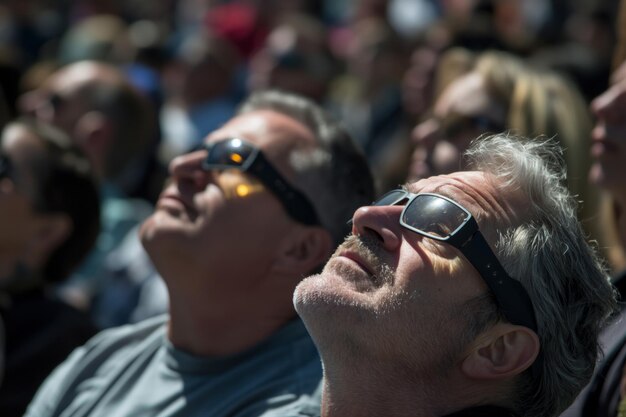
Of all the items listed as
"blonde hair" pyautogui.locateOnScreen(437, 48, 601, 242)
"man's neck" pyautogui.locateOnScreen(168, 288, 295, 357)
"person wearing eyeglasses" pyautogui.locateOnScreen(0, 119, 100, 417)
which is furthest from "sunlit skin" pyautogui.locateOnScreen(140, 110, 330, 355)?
"blonde hair" pyautogui.locateOnScreen(437, 48, 601, 242)

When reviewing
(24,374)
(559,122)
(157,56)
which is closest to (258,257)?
(24,374)

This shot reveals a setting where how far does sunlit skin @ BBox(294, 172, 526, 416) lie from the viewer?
228 centimetres

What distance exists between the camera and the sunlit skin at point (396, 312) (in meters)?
2.28

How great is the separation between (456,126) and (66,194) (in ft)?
5.45

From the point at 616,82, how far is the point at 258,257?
4.55 feet

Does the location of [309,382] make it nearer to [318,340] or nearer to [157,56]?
[318,340]

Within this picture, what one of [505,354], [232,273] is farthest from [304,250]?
[505,354]

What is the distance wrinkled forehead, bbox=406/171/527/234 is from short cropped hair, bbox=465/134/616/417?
20 millimetres

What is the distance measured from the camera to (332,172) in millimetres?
3238

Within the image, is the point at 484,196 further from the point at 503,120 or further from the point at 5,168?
the point at 5,168

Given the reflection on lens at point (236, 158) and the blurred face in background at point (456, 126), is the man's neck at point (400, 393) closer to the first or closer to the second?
the reflection on lens at point (236, 158)

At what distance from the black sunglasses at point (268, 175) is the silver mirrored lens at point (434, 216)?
798 mm

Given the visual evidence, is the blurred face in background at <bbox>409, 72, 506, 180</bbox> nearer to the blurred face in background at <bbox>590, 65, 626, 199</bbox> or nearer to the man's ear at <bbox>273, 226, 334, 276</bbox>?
the blurred face in background at <bbox>590, 65, 626, 199</bbox>

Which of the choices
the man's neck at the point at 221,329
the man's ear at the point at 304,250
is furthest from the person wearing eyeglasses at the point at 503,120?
the man's neck at the point at 221,329
